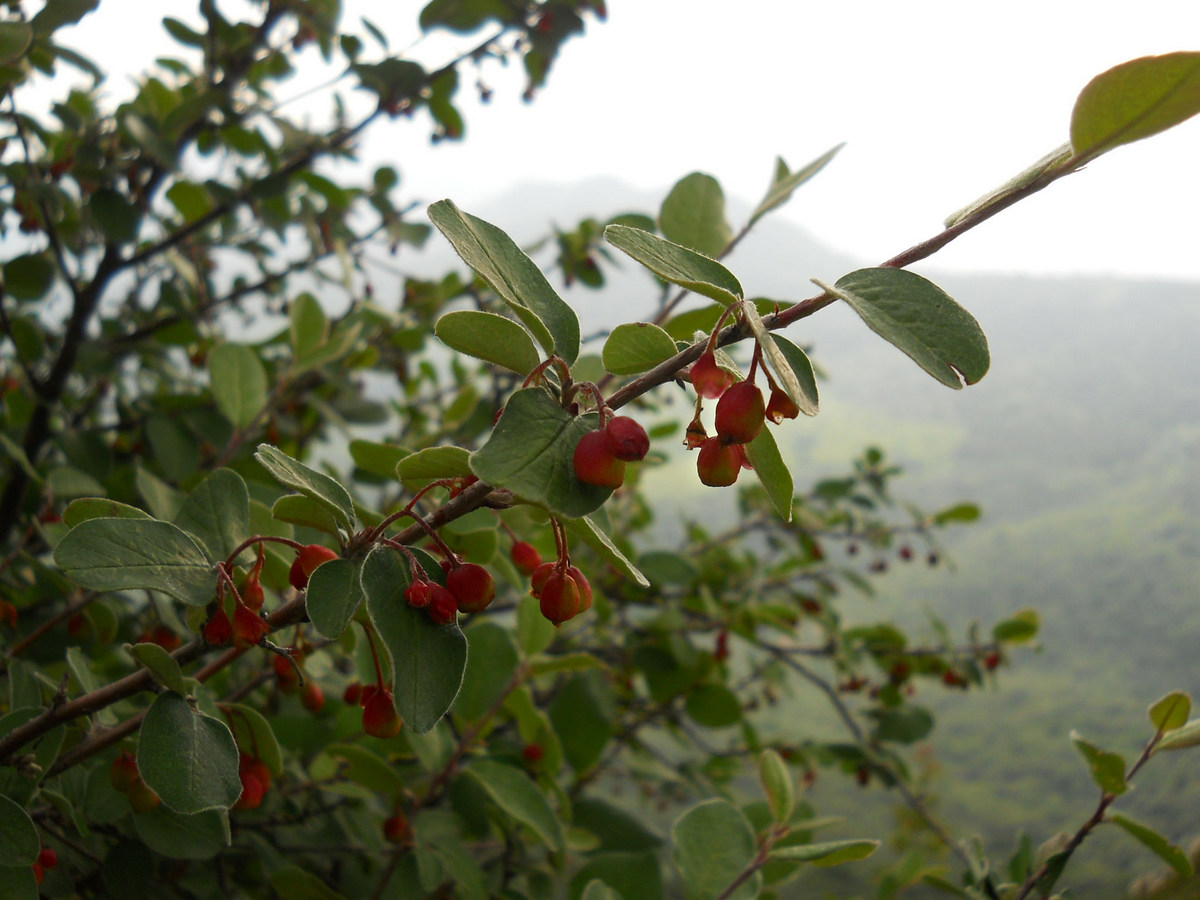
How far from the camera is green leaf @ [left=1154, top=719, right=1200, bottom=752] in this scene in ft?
2.81

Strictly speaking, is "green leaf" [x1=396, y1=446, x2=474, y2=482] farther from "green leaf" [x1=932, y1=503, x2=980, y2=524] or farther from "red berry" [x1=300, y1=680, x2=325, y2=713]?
"green leaf" [x1=932, y1=503, x2=980, y2=524]

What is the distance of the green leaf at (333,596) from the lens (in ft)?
1.57

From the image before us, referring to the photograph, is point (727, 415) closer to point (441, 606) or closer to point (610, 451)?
point (610, 451)

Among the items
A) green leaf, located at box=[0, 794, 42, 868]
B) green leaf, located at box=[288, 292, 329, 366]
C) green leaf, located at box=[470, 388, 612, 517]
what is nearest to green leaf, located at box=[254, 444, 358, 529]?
green leaf, located at box=[470, 388, 612, 517]

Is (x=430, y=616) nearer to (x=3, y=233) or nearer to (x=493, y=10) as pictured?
(x=493, y=10)

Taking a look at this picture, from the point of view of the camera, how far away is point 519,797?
3.13ft

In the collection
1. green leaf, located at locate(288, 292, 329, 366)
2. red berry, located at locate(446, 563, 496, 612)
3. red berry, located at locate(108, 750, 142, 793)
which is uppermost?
green leaf, located at locate(288, 292, 329, 366)

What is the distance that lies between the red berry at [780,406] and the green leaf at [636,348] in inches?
3.0

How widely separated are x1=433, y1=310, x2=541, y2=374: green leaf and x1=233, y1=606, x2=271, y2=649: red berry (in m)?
0.25

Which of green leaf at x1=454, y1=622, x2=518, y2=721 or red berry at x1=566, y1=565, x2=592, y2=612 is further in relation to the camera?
green leaf at x1=454, y1=622, x2=518, y2=721

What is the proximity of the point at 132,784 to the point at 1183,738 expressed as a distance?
1.16m

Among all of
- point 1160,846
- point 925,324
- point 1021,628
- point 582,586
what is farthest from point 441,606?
point 1021,628

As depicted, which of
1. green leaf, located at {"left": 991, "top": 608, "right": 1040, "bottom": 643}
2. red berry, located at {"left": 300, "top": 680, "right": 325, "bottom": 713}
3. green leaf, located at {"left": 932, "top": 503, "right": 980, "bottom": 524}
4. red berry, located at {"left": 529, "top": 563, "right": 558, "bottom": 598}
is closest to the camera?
red berry, located at {"left": 529, "top": 563, "right": 558, "bottom": 598}

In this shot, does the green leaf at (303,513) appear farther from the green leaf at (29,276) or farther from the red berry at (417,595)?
the green leaf at (29,276)
